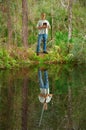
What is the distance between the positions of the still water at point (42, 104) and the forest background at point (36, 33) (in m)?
8.08

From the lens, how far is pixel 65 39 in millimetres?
31125

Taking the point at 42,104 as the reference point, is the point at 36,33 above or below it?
above

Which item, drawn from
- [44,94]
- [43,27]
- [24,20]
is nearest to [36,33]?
[24,20]

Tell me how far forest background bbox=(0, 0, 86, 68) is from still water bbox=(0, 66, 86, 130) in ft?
26.5

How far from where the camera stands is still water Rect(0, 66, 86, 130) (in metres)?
8.96

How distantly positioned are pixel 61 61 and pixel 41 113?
17750 millimetres

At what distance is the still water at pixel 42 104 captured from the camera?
353 inches

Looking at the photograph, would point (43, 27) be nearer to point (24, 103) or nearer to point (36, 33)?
point (24, 103)

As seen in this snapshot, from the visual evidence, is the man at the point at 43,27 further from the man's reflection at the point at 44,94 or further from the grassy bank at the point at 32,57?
the man's reflection at the point at 44,94

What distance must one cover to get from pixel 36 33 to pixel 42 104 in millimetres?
22002

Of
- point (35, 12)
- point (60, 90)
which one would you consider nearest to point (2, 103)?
point (60, 90)

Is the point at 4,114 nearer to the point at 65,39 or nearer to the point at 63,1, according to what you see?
the point at 65,39

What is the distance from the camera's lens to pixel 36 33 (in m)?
33.2

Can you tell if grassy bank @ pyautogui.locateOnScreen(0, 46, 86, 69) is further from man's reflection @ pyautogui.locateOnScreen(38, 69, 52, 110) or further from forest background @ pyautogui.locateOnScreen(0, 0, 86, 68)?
man's reflection @ pyautogui.locateOnScreen(38, 69, 52, 110)
